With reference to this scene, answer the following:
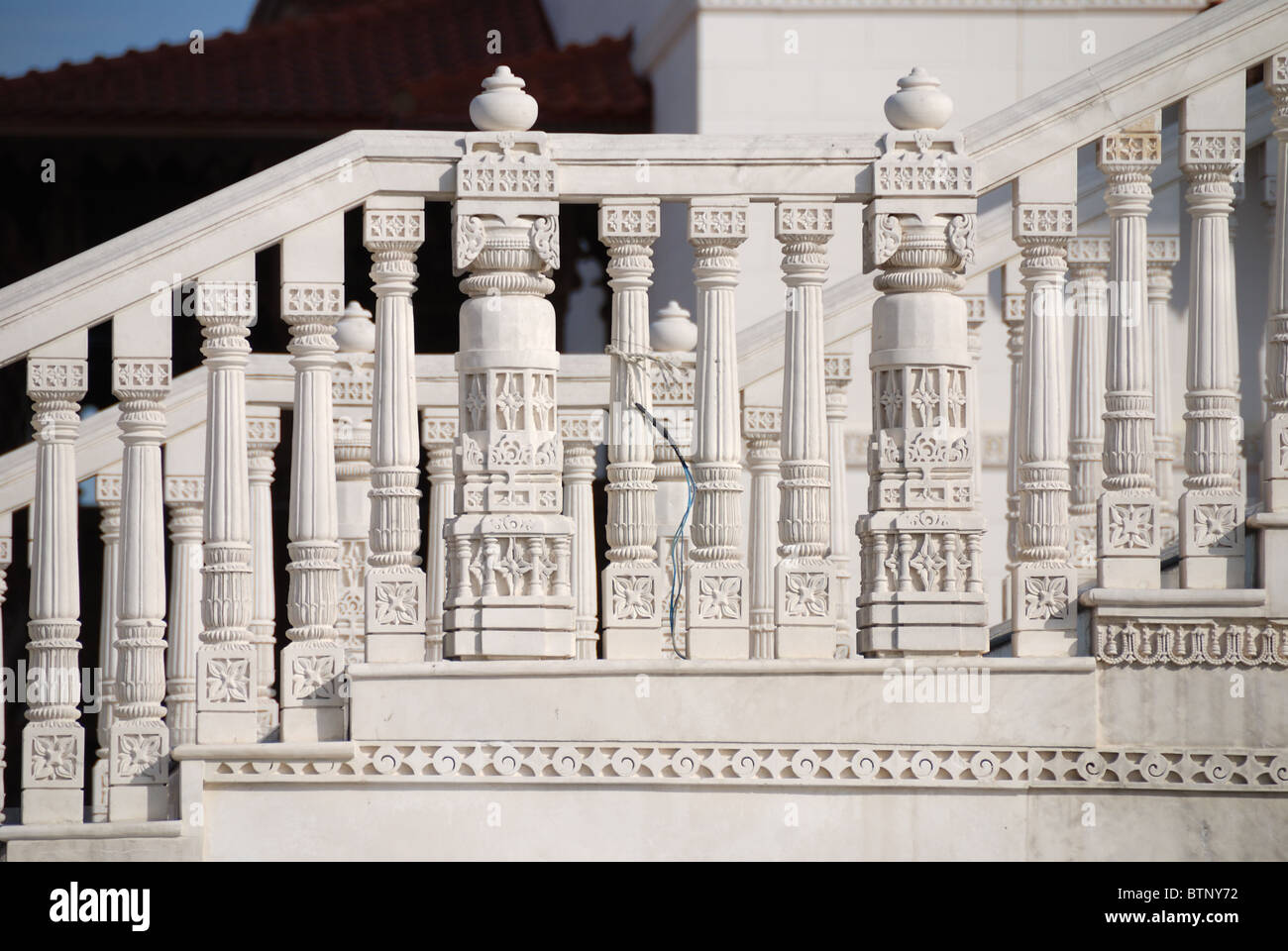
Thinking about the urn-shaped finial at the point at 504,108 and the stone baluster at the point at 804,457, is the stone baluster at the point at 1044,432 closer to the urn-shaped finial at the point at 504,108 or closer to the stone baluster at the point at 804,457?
the stone baluster at the point at 804,457

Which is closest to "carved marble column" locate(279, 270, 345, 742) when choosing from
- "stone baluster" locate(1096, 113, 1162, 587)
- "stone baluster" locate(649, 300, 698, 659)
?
"stone baluster" locate(649, 300, 698, 659)

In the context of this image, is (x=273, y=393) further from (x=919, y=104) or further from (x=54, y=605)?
(x=919, y=104)

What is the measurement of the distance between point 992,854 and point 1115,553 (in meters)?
1.68

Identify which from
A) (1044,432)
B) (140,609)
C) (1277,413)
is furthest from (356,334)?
(1277,413)

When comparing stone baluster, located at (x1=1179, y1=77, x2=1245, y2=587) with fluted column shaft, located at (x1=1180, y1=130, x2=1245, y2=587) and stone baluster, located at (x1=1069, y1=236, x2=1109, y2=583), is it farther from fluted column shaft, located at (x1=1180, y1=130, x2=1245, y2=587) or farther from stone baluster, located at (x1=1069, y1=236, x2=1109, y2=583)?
stone baluster, located at (x1=1069, y1=236, x2=1109, y2=583)

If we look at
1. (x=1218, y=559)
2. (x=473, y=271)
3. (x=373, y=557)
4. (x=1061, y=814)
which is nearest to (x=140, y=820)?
(x=373, y=557)

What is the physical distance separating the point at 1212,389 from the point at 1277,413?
0.38m

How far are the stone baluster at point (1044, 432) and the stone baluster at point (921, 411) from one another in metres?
0.31

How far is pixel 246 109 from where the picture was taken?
61.9ft

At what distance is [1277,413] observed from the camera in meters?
11.1

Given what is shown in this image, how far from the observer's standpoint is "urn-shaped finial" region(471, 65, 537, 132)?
439 inches

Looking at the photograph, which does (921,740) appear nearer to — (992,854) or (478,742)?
(992,854)

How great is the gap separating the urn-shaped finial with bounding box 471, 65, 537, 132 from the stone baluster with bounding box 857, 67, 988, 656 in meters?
1.87

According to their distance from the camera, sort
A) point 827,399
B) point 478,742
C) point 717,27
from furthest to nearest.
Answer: point 717,27, point 827,399, point 478,742
